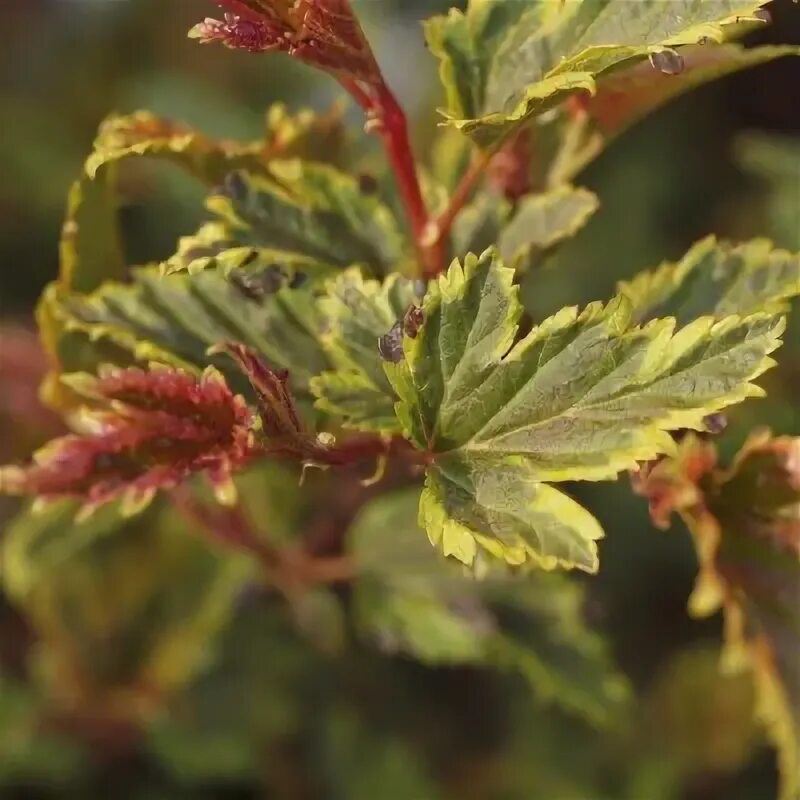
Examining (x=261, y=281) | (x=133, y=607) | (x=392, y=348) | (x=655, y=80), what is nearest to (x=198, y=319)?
(x=261, y=281)

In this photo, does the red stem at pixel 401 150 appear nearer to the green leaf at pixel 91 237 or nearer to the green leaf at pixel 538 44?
the green leaf at pixel 538 44

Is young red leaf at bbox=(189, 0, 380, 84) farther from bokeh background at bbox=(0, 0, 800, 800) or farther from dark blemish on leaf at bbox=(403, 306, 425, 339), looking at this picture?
bokeh background at bbox=(0, 0, 800, 800)

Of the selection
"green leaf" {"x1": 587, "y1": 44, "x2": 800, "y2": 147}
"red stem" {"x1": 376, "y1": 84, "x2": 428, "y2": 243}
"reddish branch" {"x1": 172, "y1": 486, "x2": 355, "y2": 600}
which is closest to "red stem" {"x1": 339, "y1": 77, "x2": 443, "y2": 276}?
"red stem" {"x1": 376, "y1": 84, "x2": 428, "y2": 243}

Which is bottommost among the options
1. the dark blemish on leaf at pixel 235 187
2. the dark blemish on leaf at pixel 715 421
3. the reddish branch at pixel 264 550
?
the reddish branch at pixel 264 550

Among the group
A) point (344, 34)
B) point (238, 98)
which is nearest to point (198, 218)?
point (238, 98)

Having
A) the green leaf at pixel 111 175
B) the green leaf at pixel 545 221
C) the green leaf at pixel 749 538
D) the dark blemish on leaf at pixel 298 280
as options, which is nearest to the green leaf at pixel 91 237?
the green leaf at pixel 111 175

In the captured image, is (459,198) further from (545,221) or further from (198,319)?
(198,319)
